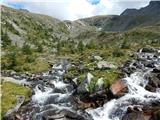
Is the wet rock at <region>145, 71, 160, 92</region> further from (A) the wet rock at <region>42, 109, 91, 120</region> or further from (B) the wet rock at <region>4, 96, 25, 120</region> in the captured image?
(B) the wet rock at <region>4, 96, 25, 120</region>

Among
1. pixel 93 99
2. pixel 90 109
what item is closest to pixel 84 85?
pixel 93 99

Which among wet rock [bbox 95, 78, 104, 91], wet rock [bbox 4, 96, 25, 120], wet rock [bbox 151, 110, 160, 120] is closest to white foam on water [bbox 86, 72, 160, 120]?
wet rock [bbox 95, 78, 104, 91]

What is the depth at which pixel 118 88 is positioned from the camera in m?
36.0

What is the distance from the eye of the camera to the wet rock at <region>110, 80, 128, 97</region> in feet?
115

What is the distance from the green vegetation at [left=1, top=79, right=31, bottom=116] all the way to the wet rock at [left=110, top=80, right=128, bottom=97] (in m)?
9.47

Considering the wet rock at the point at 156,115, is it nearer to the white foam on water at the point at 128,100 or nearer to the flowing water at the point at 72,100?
the flowing water at the point at 72,100

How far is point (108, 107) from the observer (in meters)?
33.3

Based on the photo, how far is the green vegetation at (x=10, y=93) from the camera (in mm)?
34831

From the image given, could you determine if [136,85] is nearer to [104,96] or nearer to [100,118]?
[104,96]

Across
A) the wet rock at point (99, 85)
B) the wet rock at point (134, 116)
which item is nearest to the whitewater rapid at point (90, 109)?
the wet rock at point (134, 116)

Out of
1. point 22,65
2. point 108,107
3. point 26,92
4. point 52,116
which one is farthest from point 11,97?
point 22,65

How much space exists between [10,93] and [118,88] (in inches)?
487

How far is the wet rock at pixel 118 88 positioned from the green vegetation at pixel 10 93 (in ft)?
31.1

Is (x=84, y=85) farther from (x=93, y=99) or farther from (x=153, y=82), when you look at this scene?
(x=153, y=82)
